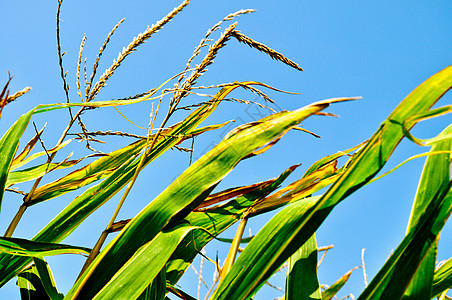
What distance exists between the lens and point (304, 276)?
2.27 feet

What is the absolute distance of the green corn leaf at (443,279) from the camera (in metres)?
0.77

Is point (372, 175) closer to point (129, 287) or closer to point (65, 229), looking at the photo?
point (129, 287)

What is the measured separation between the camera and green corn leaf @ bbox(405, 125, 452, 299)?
2.10 ft

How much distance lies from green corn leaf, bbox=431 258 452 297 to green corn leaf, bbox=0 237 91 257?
2.35 ft

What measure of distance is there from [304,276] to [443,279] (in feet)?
0.99

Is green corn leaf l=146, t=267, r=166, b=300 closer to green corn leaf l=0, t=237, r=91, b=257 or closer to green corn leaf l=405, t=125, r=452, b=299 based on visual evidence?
green corn leaf l=0, t=237, r=91, b=257

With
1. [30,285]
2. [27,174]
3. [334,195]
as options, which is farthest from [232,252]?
[27,174]

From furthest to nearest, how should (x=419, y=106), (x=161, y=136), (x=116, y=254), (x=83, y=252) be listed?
(x=161, y=136), (x=83, y=252), (x=116, y=254), (x=419, y=106)

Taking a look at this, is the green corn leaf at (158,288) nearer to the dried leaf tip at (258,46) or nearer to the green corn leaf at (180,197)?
the green corn leaf at (180,197)

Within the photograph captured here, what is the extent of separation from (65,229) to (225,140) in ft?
1.59

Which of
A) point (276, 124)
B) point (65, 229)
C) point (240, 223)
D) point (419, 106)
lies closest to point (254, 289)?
point (240, 223)

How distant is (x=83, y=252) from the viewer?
0.78m

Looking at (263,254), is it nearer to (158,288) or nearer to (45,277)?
(158,288)

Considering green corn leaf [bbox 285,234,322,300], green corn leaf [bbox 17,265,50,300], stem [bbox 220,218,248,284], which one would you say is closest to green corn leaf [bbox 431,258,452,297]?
green corn leaf [bbox 285,234,322,300]
